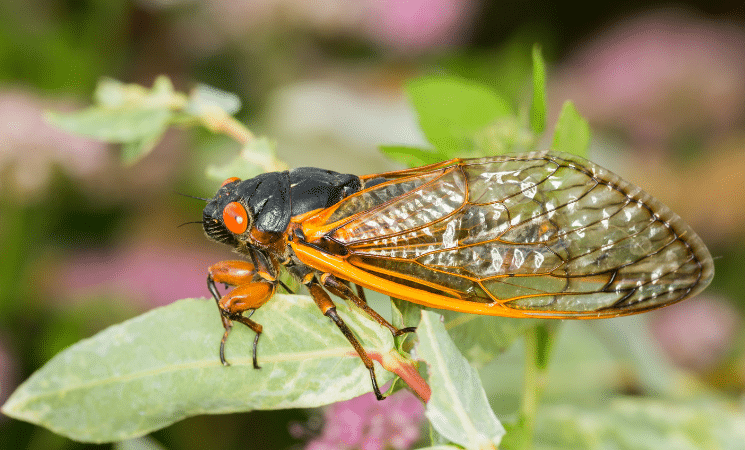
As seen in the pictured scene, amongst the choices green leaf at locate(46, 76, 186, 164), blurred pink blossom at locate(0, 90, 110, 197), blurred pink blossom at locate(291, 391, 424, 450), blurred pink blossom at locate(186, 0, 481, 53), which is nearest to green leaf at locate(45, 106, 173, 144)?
green leaf at locate(46, 76, 186, 164)

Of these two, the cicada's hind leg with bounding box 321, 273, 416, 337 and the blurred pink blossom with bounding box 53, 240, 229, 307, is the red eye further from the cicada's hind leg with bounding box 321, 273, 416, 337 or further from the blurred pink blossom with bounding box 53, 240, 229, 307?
the blurred pink blossom with bounding box 53, 240, 229, 307

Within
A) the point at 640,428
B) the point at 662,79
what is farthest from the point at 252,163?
the point at 662,79

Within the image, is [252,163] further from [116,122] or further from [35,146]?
[35,146]

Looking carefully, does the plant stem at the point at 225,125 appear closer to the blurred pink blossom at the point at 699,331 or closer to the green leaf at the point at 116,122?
the green leaf at the point at 116,122

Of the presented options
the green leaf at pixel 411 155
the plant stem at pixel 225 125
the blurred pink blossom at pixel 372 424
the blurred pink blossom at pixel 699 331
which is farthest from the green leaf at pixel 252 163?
the blurred pink blossom at pixel 699 331

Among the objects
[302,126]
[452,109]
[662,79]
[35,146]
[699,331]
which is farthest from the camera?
[662,79]

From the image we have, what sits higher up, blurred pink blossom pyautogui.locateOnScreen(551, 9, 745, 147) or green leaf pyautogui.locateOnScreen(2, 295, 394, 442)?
blurred pink blossom pyautogui.locateOnScreen(551, 9, 745, 147)

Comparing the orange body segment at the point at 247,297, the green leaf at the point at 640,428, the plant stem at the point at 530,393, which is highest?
the orange body segment at the point at 247,297
